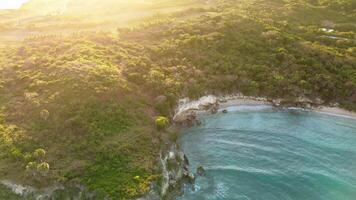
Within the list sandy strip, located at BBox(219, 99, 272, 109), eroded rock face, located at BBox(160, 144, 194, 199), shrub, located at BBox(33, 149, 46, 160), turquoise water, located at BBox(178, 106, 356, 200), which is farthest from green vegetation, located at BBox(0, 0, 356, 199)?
turquoise water, located at BBox(178, 106, 356, 200)

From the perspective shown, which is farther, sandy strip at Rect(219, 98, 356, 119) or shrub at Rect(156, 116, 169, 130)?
sandy strip at Rect(219, 98, 356, 119)

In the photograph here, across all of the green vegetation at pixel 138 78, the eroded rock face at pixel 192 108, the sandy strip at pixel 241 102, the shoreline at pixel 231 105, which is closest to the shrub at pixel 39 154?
the green vegetation at pixel 138 78

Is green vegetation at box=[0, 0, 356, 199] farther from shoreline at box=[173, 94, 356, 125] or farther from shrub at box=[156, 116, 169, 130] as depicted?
shoreline at box=[173, 94, 356, 125]

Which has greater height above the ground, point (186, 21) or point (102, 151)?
point (186, 21)

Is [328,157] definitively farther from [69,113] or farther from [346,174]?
[69,113]

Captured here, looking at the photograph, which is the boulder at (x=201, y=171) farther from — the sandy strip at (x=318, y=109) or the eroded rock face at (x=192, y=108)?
the sandy strip at (x=318, y=109)

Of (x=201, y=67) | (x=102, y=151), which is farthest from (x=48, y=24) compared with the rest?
(x=102, y=151)
